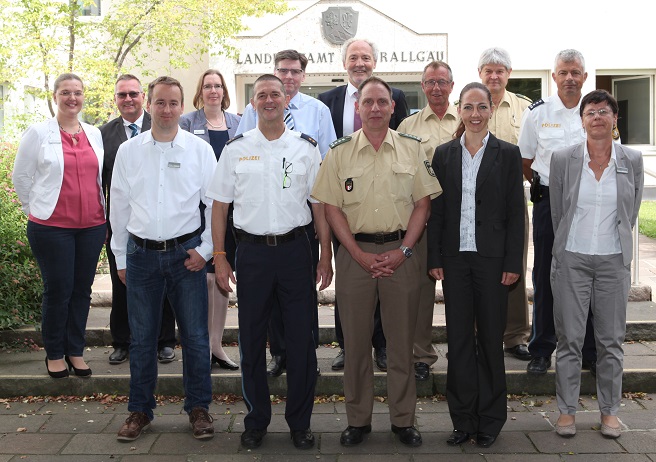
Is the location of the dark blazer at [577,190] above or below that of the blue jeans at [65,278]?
above

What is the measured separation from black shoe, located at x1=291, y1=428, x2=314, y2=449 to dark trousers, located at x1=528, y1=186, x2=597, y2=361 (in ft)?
6.18

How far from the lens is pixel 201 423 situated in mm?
5047

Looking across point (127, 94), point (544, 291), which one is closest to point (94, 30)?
point (127, 94)

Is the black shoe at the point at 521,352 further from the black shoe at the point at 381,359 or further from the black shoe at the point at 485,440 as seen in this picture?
the black shoe at the point at 485,440

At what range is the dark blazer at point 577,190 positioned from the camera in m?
4.86

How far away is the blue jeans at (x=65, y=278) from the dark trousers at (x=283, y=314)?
4.75ft

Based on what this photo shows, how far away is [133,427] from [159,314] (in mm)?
724

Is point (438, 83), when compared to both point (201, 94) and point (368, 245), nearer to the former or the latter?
point (368, 245)

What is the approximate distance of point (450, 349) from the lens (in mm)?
4891

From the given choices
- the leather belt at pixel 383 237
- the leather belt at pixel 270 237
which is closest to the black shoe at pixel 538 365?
the leather belt at pixel 383 237

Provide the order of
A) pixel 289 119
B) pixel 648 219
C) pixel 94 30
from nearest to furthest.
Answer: pixel 289 119
pixel 94 30
pixel 648 219

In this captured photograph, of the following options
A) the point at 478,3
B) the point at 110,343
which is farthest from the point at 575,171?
the point at 478,3

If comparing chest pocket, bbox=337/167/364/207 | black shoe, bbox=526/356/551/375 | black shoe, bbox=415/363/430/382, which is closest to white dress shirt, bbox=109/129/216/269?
chest pocket, bbox=337/167/364/207

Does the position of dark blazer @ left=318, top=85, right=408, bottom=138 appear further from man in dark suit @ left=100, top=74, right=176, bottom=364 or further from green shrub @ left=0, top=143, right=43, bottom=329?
green shrub @ left=0, top=143, right=43, bottom=329
